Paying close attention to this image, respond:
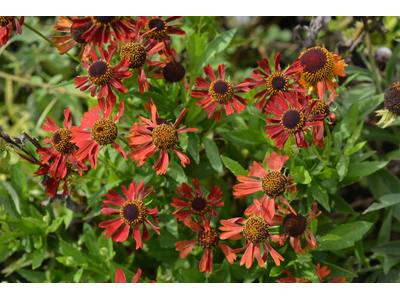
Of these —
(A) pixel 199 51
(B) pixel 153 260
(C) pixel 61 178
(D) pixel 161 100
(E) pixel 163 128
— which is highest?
(A) pixel 199 51

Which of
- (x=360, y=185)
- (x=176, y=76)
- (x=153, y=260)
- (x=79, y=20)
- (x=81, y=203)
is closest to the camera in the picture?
(x=79, y=20)

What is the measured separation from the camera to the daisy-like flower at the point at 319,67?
1.13 meters

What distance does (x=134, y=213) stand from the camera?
111 centimetres

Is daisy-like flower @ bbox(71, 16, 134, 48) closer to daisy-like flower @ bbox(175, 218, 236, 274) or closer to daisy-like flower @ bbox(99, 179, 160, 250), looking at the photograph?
daisy-like flower @ bbox(99, 179, 160, 250)

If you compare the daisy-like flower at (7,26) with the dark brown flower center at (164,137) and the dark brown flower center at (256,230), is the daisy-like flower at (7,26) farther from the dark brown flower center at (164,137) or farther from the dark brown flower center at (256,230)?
the dark brown flower center at (256,230)

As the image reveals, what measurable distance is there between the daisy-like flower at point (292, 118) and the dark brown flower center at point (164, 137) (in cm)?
26

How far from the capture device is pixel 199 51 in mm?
1342

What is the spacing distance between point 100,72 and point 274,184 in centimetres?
55

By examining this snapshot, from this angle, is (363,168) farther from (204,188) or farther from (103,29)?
(103,29)

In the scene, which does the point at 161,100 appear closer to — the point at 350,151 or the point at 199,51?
the point at 199,51

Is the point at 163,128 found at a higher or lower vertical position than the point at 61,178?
higher

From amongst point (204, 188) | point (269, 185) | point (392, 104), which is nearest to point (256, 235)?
point (269, 185)

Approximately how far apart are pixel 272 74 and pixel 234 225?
17.4 inches
